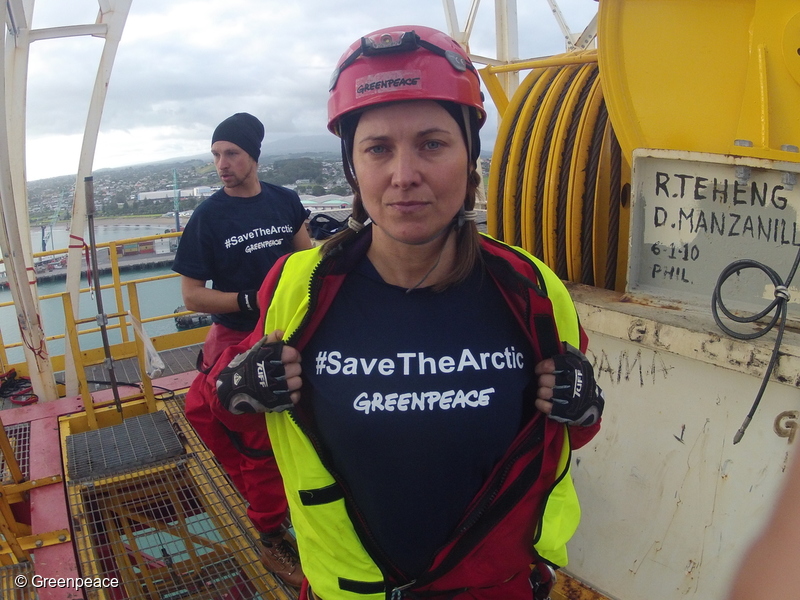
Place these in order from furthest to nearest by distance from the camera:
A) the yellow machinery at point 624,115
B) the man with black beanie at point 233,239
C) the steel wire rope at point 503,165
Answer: the steel wire rope at point 503,165
the man with black beanie at point 233,239
the yellow machinery at point 624,115

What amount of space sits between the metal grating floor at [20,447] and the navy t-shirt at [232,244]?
2231 millimetres

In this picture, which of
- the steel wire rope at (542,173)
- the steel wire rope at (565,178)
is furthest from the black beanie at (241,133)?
the steel wire rope at (565,178)

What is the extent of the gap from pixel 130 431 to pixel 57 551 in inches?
55.5

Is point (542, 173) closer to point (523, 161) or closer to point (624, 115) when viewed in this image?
point (523, 161)

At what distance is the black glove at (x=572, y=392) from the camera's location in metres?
1.64

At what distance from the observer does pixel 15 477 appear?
4.37 m

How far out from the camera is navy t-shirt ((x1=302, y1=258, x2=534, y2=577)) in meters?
1.59

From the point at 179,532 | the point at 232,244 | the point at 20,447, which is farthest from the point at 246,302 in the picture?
the point at 20,447

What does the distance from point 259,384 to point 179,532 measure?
123 inches

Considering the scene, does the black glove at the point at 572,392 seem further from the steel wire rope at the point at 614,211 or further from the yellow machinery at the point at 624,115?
the steel wire rope at the point at 614,211

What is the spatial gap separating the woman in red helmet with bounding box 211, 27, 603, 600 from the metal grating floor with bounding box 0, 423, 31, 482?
3.95 meters

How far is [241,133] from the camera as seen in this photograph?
4.03 m

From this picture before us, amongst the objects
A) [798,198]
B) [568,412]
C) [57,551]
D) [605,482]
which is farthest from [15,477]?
[798,198]

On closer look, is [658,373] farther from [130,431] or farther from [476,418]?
[130,431]
